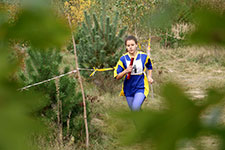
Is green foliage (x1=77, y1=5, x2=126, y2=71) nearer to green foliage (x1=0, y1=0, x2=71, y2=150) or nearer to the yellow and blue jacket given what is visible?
the yellow and blue jacket

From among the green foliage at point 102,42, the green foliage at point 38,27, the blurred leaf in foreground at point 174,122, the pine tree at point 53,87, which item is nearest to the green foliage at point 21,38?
the green foliage at point 38,27

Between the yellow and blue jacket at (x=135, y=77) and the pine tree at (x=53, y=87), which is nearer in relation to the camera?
the pine tree at (x=53, y=87)

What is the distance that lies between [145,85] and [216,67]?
15.4 ft

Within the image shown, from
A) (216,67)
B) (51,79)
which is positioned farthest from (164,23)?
(216,67)

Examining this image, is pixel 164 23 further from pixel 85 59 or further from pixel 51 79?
pixel 85 59

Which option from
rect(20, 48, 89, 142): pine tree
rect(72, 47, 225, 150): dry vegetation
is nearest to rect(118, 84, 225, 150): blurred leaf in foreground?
rect(72, 47, 225, 150): dry vegetation

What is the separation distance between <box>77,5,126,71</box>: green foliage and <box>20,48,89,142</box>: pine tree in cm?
204

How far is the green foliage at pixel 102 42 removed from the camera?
194 inches

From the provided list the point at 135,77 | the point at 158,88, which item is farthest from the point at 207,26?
the point at 135,77

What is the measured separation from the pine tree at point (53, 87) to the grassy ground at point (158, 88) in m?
0.27

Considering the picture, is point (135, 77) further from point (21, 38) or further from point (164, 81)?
point (21, 38)

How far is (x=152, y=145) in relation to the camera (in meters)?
0.25

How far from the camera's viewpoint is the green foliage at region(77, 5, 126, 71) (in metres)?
4.92

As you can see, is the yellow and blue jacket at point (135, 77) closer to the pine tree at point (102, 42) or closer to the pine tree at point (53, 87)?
the pine tree at point (53, 87)
